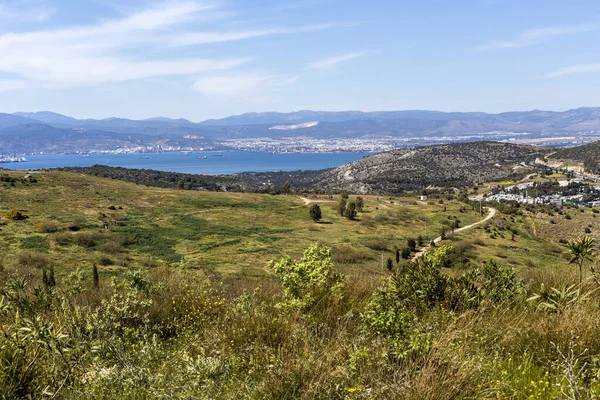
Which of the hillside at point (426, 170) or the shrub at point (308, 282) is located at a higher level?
the shrub at point (308, 282)

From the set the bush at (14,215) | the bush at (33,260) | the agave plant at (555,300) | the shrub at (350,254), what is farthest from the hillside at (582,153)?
the agave plant at (555,300)

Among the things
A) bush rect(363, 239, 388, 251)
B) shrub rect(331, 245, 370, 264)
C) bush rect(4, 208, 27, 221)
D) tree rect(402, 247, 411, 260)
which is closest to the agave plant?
shrub rect(331, 245, 370, 264)

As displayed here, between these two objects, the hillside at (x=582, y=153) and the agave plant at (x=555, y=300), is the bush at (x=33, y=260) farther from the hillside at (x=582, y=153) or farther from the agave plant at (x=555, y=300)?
the hillside at (x=582, y=153)

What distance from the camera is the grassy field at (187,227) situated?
31828mm

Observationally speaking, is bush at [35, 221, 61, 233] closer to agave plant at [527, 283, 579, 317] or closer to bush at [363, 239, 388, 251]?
bush at [363, 239, 388, 251]

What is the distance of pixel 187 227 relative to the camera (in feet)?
150

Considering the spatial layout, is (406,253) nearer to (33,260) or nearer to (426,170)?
(33,260)

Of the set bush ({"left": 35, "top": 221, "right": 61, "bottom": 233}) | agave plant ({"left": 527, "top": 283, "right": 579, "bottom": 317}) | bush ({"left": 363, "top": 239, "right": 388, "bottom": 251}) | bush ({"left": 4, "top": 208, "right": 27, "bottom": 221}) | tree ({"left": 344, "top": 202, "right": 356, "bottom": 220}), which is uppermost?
agave plant ({"left": 527, "top": 283, "right": 579, "bottom": 317})

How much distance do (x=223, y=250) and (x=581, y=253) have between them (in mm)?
33244

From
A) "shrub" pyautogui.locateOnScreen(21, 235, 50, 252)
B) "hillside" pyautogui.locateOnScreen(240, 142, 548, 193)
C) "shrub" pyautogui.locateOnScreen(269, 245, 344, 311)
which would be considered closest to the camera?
"shrub" pyautogui.locateOnScreen(269, 245, 344, 311)

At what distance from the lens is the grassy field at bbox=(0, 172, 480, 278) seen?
31828 millimetres

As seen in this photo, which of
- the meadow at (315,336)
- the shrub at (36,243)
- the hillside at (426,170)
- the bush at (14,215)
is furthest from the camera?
the hillside at (426,170)

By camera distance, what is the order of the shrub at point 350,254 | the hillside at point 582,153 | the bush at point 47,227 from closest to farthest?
1. the shrub at point 350,254
2. the bush at point 47,227
3. the hillside at point 582,153

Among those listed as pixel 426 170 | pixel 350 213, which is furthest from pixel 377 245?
pixel 426 170
